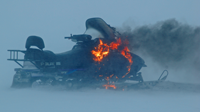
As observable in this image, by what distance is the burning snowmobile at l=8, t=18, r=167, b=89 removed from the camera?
8461mm

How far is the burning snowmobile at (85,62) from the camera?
8461mm

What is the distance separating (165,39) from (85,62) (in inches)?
311

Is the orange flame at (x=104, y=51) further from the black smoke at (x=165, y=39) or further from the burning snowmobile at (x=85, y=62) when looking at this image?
the black smoke at (x=165, y=39)

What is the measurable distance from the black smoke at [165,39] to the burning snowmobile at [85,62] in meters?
3.70

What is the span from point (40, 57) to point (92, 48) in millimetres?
2468

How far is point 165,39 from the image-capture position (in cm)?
1482


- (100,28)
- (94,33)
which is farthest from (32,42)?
(100,28)

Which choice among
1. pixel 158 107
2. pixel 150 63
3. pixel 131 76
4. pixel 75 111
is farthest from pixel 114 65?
pixel 150 63

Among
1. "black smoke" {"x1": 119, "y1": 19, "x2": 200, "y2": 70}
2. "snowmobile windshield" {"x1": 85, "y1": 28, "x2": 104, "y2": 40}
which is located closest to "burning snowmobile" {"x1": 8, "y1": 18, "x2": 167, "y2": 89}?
"snowmobile windshield" {"x1": 85, "y1": 28, "x2": 104, "y2": 40}

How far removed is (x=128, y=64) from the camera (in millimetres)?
10281

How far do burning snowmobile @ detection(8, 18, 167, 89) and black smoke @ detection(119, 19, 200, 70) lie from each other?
3.70 meters

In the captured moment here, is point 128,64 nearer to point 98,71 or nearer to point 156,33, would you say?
point 98,71

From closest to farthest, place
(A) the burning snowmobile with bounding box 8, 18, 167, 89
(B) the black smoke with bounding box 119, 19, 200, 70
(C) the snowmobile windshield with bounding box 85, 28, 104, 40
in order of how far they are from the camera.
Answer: (A) the burning snowmobile with bounding box 8, 18, 167, 89 < (C) the snowmobile windshield with bounding box 85, 28, 104, 40 < (B) the black smoke with bounding box 119, 19, 200, 70

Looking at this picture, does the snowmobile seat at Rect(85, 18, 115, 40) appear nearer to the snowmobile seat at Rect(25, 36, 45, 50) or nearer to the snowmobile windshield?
the snowmobile windshield
